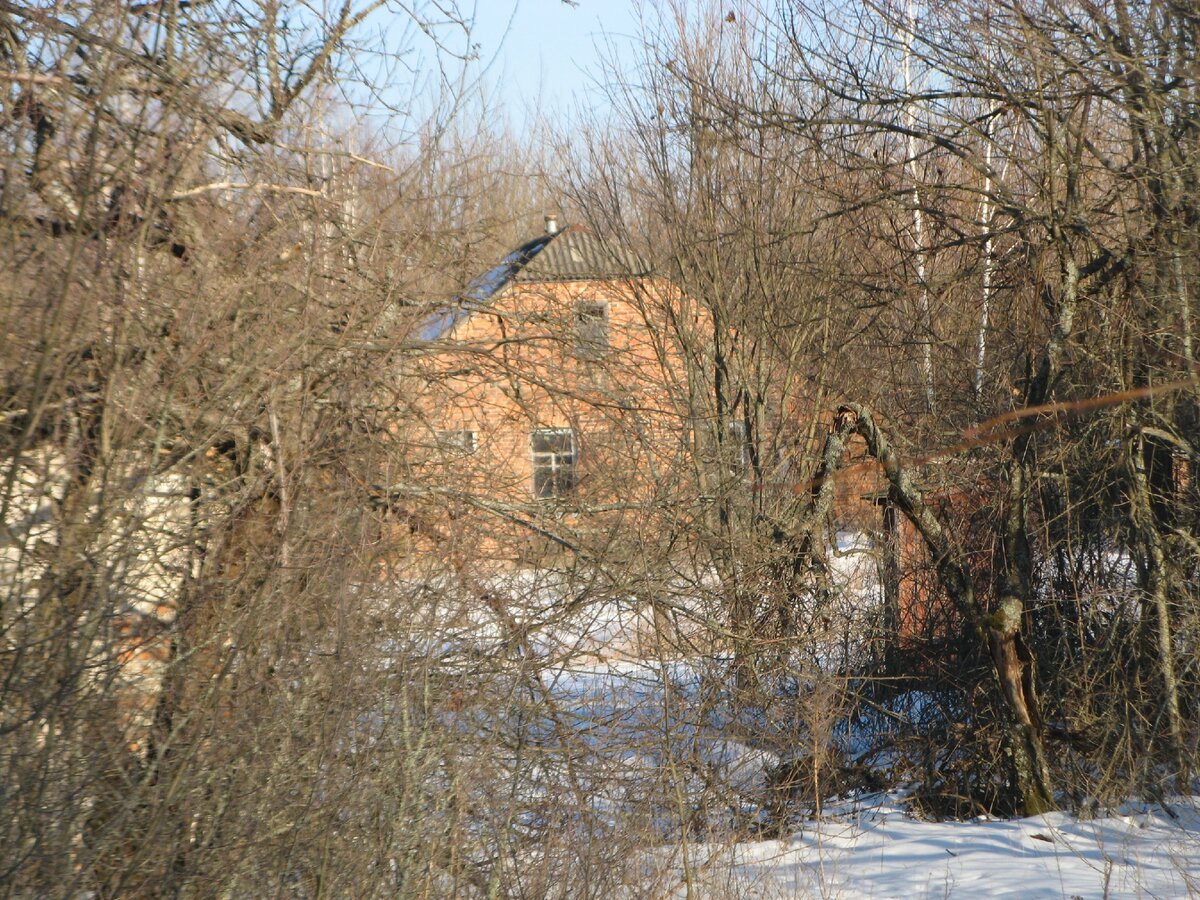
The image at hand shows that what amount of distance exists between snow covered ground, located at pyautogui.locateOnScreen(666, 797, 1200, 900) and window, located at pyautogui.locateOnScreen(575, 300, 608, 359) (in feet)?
10.2

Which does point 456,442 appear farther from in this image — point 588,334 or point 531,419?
point 588,334

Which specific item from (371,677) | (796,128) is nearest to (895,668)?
(796,128)

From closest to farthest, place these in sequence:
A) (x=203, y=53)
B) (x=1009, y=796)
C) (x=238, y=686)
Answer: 1. (x=238, y=686)
2. (x=203, y=53)
3. (x=1009, y=796)

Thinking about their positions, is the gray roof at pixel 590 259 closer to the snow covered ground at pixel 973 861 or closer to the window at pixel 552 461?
the window at pixel 552 461

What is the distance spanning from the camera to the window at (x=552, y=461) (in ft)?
23.5

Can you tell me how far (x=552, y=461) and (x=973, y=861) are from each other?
3543mm

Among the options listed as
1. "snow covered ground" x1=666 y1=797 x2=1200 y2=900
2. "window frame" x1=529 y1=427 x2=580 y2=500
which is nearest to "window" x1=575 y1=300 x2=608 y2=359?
"window frame" x1=529 y1=427 x2=580 y2=500

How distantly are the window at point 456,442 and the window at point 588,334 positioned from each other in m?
0.90

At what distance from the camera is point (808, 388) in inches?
437

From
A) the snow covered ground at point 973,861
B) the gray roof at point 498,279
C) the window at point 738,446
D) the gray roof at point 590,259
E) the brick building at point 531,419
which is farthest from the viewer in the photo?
the gray roof at point 590,259

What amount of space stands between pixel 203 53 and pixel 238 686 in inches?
117

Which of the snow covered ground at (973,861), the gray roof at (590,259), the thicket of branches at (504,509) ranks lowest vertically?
the snow covered ground at (973,861)

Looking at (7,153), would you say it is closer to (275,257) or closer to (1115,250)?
(275,257)

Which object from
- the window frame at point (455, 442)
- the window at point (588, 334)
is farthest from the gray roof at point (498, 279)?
the window frame at point (455, 442)
